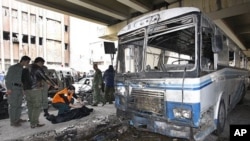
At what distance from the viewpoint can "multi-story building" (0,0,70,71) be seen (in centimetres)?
2952

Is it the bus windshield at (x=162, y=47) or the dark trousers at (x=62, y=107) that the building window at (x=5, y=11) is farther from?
the bus windshield at (x=162, y=47)

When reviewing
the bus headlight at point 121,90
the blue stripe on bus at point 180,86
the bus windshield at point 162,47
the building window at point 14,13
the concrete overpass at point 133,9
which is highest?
the building window at point 14,13

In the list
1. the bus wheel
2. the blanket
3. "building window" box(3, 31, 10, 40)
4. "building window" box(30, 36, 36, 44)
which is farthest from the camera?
"building window" box(30, 36, 36, 44)

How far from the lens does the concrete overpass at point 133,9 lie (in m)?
9.79

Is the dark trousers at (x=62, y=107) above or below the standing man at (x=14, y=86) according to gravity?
below

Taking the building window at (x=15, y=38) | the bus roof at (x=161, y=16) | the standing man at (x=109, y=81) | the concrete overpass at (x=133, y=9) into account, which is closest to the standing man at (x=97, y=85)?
the standing man at (x=109, y=81)

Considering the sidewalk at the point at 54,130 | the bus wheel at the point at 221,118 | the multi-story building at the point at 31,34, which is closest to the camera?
the bus wheel at the point at 221,118

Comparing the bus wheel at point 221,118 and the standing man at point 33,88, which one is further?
the standing man at point 33,88

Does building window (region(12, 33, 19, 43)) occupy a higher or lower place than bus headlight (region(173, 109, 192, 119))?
higher

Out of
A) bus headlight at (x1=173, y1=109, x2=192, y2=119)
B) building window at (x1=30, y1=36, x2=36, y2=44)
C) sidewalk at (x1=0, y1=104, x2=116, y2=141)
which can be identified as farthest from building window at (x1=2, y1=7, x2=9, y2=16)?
bus headlight at (x1=173, y1=109, x2=192, y2=119)

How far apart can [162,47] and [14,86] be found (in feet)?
14.6

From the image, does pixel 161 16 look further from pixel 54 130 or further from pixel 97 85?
pixel 97 85

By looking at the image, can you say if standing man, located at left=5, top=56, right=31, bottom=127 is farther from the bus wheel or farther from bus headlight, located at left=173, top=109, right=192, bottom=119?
the bus wheel

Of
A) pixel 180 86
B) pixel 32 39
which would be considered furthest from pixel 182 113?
pixel 32 39
